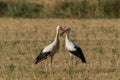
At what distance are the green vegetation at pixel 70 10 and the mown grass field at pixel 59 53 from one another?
659 centimetres

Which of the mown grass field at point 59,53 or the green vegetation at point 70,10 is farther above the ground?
the green vegetation at point 70,10

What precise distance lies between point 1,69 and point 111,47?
16.7ft

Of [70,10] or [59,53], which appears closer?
[59,53]

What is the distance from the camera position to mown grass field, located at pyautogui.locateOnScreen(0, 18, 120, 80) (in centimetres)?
1201

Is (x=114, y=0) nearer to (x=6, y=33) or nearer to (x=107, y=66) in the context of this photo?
(x=6, y=33)

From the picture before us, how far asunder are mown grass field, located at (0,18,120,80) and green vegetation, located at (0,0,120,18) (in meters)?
6.59

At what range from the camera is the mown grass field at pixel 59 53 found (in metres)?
12.0

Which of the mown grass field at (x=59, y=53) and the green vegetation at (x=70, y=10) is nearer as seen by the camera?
the mown grass field at (x=59, y=53)

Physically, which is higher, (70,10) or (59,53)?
(70,10)

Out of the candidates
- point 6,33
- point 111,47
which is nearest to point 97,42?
point 111,47

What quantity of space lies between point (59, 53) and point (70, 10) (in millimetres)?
16360

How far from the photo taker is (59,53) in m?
15.8

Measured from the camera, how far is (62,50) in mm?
16484

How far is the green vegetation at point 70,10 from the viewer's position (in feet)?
105
